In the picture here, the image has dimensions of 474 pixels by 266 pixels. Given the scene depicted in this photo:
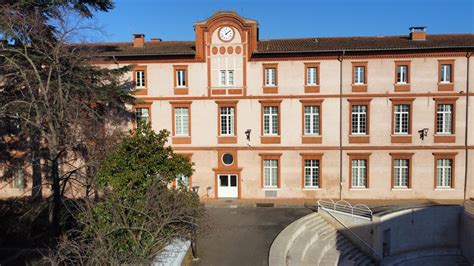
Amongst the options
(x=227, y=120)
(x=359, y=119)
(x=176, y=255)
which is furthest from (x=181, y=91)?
(x=176, y=255)

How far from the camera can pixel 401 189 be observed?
23.1m

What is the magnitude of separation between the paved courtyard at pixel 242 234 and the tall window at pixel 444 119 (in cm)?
1001

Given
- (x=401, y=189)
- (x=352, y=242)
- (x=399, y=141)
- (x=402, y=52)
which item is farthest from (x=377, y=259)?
(x=402, y=52)

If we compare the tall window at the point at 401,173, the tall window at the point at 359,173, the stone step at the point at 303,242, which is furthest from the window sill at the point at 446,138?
the stone step at the point at 303,242

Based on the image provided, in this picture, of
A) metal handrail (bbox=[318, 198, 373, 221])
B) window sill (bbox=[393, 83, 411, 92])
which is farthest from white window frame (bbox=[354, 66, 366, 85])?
metal handrail (bbox=[318, 198, 373, 221])

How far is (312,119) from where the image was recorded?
23281 mm

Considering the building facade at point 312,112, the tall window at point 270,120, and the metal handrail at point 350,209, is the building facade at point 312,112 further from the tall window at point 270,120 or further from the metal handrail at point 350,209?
the metal handrail at point 350,209

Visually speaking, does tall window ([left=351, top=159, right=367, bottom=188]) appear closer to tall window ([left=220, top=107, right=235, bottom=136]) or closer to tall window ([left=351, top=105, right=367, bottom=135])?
tall window ([left=351, top=105, right=367, bottom=135])

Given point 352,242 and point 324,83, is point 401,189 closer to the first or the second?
point 352,242

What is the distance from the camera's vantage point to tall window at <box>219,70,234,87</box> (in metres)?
23.4

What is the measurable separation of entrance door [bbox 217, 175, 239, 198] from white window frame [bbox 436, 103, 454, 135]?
13174mm

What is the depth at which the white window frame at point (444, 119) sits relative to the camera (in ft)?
74.7

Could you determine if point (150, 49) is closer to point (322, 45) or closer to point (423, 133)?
point (322, 45)

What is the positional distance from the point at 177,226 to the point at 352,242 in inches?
407
